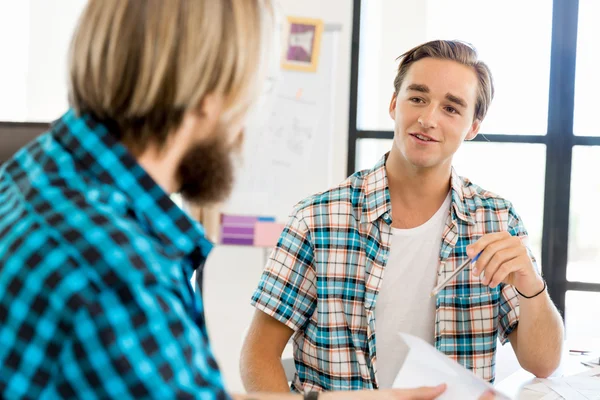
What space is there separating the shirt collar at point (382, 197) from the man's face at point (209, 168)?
0.79m

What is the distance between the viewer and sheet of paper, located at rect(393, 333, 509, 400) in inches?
38.3

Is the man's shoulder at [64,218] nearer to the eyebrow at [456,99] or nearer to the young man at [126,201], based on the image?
the young man at [126,201]

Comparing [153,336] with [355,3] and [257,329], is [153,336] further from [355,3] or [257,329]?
[355,3]

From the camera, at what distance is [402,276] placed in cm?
163

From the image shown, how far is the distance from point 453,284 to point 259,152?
1.58 metres

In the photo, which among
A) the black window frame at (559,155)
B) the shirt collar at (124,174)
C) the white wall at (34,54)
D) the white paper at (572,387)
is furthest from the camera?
the white wall at (34,54)

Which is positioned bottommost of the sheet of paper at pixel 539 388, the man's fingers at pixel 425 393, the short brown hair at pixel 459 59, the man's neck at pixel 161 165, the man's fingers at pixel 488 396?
the sheet of paper at pixel 539 388

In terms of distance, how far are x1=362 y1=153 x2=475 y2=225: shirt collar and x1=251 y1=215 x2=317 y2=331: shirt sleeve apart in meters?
0.17

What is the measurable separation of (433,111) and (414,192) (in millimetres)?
209

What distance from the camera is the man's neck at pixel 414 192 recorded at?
1.70 metres

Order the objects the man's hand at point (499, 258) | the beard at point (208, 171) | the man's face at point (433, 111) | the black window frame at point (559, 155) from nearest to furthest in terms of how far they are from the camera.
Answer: the beard at point (208, 171) → the man's hand at point (499, 258) → the man's face at point (433, 111) → the black window frame at point (559, 155)

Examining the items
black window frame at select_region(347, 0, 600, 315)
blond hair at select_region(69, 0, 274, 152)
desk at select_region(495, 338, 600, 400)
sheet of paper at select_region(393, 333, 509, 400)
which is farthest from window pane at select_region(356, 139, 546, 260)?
blond hair at select_region(69, 0, 274, 152)

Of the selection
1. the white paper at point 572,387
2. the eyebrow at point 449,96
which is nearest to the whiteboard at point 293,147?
the eyebrow at point 449,96

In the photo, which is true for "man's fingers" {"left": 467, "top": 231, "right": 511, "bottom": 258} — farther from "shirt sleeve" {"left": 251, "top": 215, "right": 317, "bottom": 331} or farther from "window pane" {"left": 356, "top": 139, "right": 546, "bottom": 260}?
"window pane" {"left": 356, "top": 139, "right": 546, "bottom": 260}
